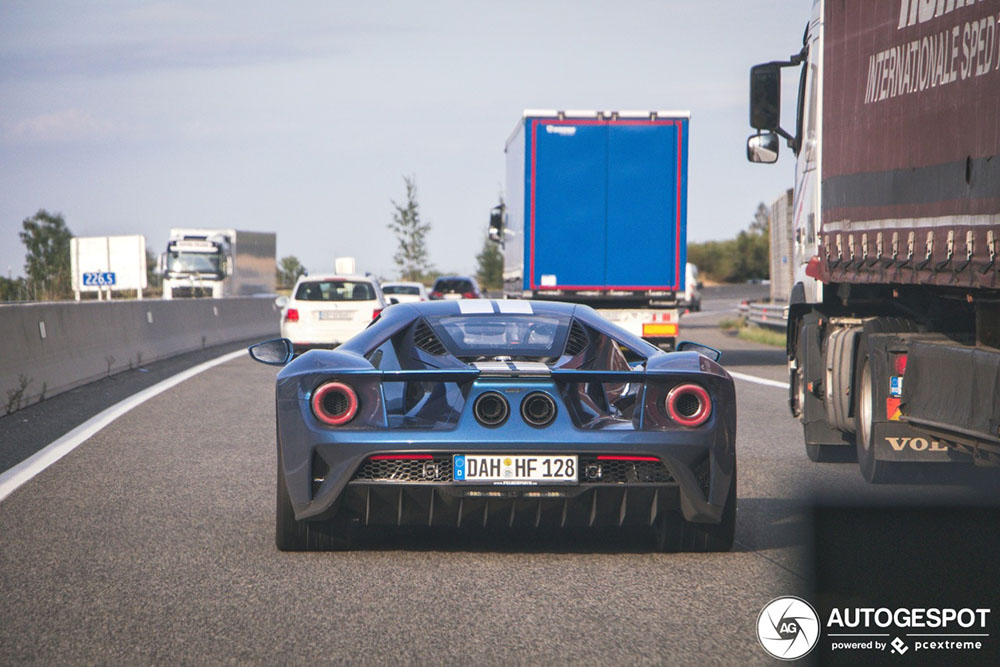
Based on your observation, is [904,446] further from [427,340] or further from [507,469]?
[507,469]

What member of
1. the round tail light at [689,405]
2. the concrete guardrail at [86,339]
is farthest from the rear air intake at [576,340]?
the concrete guardrail at [86,339]

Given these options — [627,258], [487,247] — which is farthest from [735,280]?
[627,258]

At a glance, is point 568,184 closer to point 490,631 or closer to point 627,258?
point 627,258

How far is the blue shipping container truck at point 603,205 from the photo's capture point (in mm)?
19172

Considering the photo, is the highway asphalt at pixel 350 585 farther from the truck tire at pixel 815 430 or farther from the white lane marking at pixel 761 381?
the white lane marking at pixel 761 381

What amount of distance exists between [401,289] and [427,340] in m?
32.8

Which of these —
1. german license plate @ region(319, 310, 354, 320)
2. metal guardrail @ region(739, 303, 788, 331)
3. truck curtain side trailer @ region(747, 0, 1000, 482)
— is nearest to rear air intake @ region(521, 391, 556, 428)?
truck curtain side trailer @ region(747, 0, 1000, 482)

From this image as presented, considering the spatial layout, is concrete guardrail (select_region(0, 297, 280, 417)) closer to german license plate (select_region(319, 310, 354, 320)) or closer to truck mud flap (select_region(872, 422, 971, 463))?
german license plate (select_region(319, 310, 354, 320))

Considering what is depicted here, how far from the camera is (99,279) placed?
5266 cm

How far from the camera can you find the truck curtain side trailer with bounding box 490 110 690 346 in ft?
62.9

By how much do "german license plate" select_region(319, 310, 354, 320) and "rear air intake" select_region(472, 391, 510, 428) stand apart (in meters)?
17.1

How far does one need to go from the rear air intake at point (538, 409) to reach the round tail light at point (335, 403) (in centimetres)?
73

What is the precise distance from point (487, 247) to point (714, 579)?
3047 inches

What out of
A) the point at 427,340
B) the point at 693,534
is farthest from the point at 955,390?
the point at 427,340
